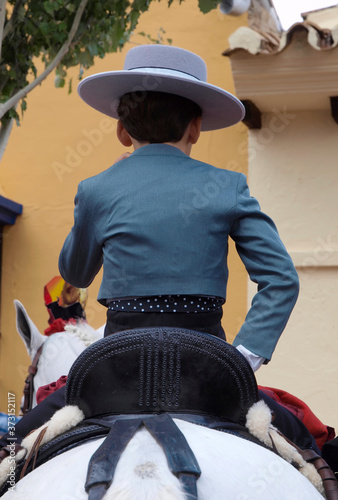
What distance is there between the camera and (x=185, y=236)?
2283 mm

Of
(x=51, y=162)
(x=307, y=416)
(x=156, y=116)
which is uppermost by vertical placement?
(x=156, y=116)

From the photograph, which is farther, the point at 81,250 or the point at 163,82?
the point at 81,250

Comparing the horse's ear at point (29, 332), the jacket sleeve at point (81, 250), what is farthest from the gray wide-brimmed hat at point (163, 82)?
the horse's ear at point (29, 332)

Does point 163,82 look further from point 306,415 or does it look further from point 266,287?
point 306,415

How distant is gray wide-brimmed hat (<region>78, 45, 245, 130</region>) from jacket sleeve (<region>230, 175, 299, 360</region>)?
0.37 meters

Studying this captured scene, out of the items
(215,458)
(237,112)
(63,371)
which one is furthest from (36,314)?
(215,458)

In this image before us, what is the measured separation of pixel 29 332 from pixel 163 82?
6.73 feet

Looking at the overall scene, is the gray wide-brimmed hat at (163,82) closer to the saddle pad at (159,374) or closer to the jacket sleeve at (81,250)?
the jacket sleeve at (81,250)

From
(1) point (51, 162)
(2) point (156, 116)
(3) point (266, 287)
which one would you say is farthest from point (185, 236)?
(1) point (51, 162)

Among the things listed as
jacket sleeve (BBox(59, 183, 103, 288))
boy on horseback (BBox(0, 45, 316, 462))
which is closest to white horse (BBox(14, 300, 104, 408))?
jacket sleeve (BBox(59, 183, 103, 288))

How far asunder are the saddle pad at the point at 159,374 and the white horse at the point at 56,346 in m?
1.60

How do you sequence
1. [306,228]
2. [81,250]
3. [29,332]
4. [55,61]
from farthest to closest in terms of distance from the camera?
[306,228] → [55,61] → [29,332] → [81,250]

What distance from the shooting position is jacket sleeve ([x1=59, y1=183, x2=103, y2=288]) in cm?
244

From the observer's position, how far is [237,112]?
2.63 meters
